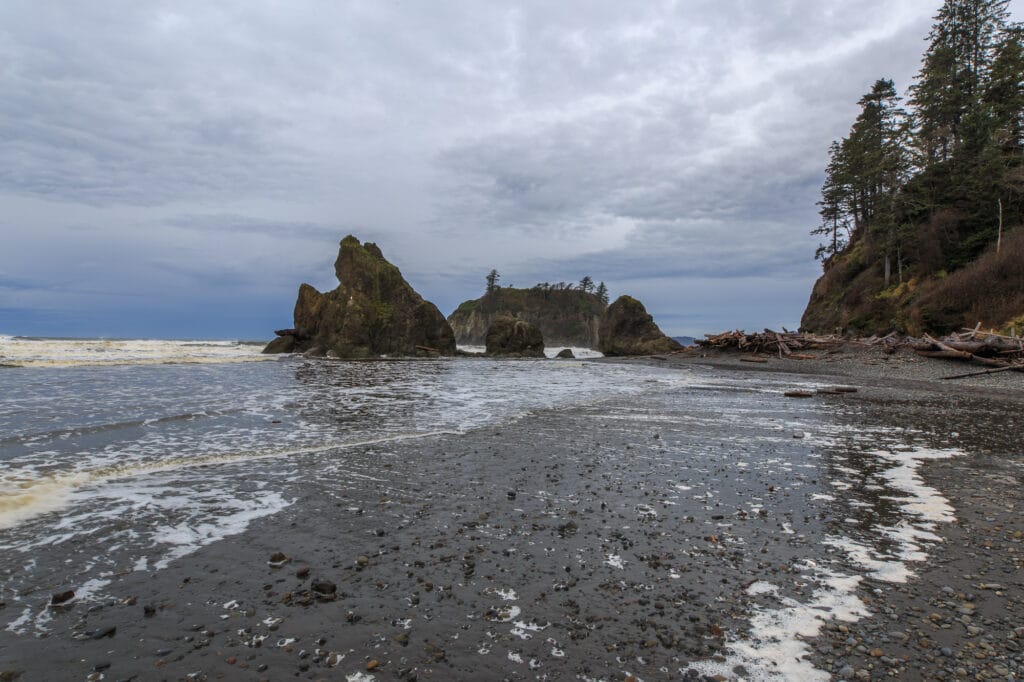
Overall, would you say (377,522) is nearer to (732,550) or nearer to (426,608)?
(426,608)

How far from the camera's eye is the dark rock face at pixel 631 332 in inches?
2050

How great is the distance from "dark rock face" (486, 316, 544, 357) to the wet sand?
4800cm

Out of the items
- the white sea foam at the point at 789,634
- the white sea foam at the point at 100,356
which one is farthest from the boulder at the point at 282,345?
the white sea foam at the point at 789,634

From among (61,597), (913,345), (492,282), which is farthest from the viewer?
(492,282)

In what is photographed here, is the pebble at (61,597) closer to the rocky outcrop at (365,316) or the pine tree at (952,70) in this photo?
the rocky outcrop at (365,316)

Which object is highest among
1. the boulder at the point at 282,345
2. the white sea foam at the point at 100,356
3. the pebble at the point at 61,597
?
the boulder at the point at 282,345

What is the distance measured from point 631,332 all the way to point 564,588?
5254cm

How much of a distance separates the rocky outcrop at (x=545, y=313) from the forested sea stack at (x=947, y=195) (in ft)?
288

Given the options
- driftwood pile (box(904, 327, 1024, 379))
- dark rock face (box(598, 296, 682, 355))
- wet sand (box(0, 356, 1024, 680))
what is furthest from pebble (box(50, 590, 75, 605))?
dark rock face (box(598, 296, 682, 355))

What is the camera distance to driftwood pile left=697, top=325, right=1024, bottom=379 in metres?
21.7

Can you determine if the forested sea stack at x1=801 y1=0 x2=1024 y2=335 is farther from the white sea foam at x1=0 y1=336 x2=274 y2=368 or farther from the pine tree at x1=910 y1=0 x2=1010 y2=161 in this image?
the white sea foam at x1=0 y1=336 x2=274 y2=368

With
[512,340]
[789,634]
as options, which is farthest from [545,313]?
[789,634]

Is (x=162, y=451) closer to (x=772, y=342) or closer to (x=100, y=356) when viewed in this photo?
(x=100, y=356)

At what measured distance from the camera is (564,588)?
381 centimetres
